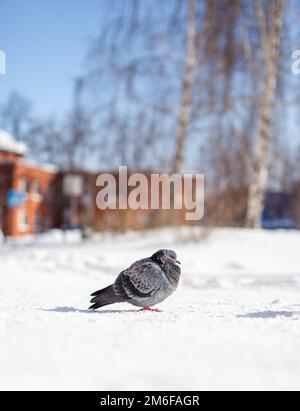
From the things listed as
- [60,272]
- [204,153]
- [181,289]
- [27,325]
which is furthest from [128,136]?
[27,325]

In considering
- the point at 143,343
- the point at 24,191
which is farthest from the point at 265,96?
the point at 24,191

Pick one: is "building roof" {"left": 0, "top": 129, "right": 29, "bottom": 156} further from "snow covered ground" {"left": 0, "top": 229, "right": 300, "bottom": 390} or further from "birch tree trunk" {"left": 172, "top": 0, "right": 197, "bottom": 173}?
"snow covered ground" {"left": 0, "top": 229, "right": 300, "bottom": 390}

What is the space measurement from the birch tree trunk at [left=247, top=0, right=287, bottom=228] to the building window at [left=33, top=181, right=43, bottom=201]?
82.2ft

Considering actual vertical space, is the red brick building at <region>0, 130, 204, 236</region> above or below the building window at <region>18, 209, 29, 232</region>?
above

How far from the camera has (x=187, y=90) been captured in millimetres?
14188

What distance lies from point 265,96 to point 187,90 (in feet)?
6.69

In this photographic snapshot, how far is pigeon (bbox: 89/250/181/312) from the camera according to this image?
3.94 m

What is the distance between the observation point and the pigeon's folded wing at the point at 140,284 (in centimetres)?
394

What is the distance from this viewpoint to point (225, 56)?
1345 centimetres

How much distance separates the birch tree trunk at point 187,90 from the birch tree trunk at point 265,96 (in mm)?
1736

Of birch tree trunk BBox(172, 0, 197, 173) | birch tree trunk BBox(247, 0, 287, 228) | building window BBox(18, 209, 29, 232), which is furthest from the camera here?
building window BBox(18, 209, 29, 232)

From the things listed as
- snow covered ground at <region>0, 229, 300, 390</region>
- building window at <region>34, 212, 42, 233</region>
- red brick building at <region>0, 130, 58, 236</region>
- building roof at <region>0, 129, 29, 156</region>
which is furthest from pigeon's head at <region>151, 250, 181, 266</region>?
building window at <region>34, 212, 42, 233</region>
